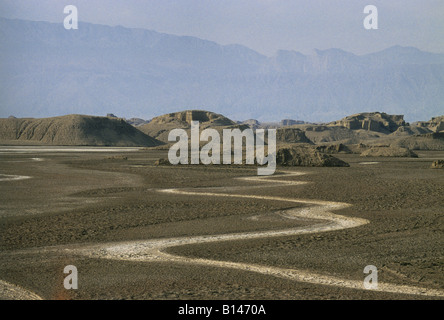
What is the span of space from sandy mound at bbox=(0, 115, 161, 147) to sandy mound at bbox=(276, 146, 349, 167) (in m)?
60.8

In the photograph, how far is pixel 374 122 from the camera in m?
128

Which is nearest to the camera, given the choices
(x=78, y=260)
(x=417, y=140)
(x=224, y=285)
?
(x=224, y=285)

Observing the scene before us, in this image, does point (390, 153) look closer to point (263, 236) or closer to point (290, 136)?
point (263, 236)

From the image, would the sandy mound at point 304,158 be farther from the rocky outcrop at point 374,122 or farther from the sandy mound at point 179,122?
the rocky outcrop at point 374,122

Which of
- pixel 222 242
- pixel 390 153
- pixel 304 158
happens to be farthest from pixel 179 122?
pixel 222 242

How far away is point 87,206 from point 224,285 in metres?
8.13

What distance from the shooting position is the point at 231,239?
991 cm

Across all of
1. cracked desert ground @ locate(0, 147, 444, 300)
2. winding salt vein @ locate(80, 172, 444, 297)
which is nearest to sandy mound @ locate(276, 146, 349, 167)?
cracked desert ground @ locate(0, 147, 444, 300)

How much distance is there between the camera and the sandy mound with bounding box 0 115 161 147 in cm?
9025

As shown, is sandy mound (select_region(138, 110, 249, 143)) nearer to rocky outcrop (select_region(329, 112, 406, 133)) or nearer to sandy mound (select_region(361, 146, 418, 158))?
rocky outcrop (select_region(329, 112, 406, 133))

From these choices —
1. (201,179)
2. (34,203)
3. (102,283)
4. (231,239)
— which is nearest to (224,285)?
Result: (102,283)
